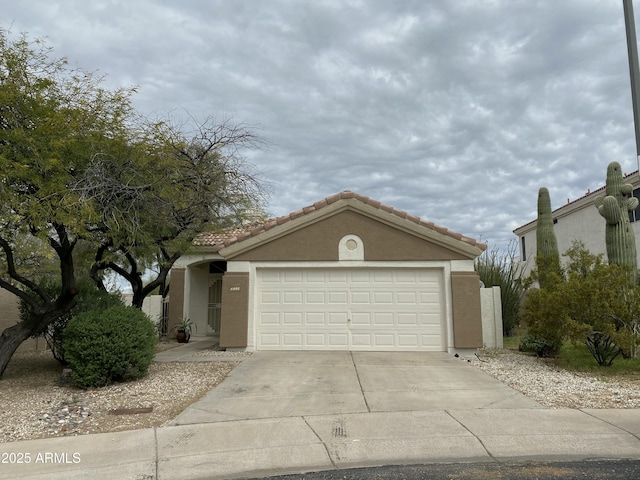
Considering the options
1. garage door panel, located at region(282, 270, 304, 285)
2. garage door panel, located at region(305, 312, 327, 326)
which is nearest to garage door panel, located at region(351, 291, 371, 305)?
garage door panel, located at region(305, 312, 327, 326)

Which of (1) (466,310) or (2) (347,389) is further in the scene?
(1) (466,310)

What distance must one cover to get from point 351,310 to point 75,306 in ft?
21.8

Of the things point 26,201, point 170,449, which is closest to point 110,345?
point 26,201

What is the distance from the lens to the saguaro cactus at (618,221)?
38.4ft

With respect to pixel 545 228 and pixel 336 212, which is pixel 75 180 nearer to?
pixel 336 212

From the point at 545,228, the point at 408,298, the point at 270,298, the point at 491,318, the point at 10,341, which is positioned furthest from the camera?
the point at 545,228

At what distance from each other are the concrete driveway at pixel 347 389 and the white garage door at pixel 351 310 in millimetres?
990

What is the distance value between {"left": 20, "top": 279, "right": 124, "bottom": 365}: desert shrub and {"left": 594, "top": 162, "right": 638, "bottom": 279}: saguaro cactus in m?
11.9

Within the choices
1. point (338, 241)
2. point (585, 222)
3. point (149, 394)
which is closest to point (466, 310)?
point (338, 241)

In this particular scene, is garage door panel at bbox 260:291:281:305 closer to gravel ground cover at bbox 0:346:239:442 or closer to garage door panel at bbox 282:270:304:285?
garage door panel at bbox 282:270:304:285

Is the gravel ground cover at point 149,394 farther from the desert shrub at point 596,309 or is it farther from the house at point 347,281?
the house at point 347,281

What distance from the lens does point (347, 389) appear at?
8.54 m

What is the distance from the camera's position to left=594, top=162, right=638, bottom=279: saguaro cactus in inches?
460

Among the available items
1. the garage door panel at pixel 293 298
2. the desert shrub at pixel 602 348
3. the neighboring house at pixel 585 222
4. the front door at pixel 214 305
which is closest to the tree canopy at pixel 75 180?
the garage door panel at pixel 293 298
